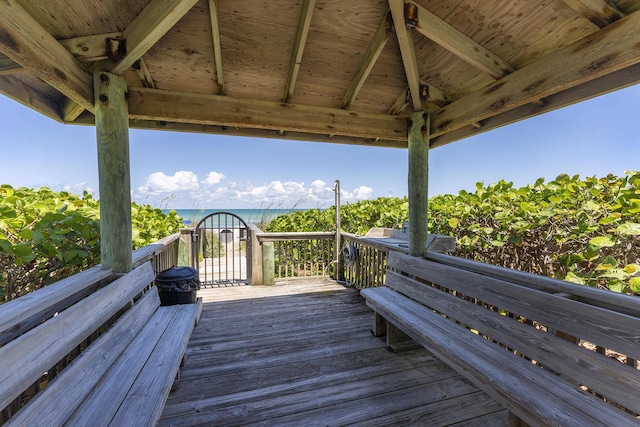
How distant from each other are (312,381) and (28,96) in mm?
2842

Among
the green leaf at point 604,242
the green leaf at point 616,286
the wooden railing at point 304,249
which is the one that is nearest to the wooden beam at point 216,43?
the wooden railing at point 304,249

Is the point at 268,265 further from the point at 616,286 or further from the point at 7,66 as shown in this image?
the point at 616,286

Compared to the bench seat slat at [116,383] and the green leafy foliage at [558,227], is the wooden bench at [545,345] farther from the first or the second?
the bench seat slat at [116,383]

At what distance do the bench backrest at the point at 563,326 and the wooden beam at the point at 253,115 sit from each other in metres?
1.57

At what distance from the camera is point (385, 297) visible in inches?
101

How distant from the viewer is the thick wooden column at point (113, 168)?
5.99 feet

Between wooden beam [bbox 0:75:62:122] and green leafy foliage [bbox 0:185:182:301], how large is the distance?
0.67m

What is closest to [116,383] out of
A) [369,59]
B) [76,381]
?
[76,381]

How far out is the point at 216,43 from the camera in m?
2.02

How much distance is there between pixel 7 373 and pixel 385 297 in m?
2.34

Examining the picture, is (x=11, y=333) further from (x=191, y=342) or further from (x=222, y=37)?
(x=222, y=37)

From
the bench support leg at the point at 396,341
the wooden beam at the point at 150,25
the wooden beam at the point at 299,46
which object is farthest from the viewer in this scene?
the bench support leg at the point at 396,341

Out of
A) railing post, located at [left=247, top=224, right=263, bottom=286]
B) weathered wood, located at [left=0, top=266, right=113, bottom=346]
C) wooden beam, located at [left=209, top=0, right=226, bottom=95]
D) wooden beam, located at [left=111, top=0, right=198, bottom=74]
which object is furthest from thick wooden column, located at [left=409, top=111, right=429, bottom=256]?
railing post, located at [left=247, top=224, right=263, bottom=286]

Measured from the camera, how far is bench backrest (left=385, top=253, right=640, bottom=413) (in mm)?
1104
